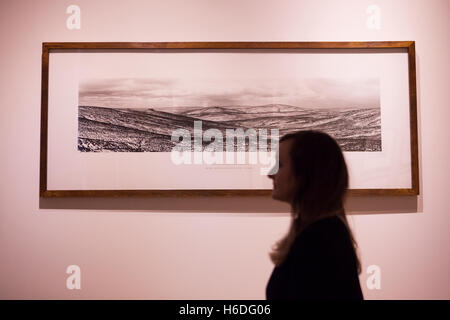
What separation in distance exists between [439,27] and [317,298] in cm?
164

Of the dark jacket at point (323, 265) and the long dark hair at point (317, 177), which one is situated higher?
the long dark hair at point (317, 177)

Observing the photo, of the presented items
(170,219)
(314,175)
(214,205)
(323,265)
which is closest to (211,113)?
(214,205)

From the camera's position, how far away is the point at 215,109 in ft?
6.10

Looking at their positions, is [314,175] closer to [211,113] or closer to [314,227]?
[314,227]

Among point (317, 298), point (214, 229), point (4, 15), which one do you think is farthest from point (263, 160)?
point (4, 15)

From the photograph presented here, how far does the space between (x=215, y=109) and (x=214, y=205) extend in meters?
0.46

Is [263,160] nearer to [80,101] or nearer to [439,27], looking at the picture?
[80,101]

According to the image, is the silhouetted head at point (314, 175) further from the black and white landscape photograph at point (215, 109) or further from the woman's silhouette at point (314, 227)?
the black and white landscape photograph at point (215, 109)

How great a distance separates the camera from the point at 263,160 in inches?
72.7

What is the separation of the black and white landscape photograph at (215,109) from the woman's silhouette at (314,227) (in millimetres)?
832

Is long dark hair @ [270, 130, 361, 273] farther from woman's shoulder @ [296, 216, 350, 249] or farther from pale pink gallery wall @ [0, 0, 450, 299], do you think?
pale pink gallery wall @ [0, 0, 450, 299]

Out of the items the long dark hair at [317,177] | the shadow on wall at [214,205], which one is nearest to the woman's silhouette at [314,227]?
the long dark hair at [317,177]

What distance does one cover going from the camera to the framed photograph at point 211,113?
184 centimetres
